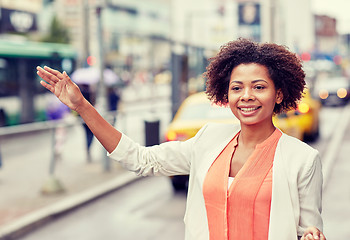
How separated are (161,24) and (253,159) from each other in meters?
80.4

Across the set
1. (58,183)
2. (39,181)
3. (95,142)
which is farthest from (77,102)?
(95,142)

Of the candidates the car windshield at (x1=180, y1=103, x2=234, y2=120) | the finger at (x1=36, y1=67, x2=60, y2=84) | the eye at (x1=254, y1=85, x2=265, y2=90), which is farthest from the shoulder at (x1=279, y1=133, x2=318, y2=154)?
the car windshield at (x1=180, y1=103, x2=234, y2=120)

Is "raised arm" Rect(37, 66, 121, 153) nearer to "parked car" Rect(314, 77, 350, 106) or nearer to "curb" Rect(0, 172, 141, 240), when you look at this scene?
"curb" Rect(0, 172, 141, 240)

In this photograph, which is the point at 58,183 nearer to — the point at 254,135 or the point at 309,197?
the point at 254,135

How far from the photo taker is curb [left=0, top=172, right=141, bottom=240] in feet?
21.7

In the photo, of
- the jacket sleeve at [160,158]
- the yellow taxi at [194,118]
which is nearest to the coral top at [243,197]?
the jacket sleeve at [160,158]

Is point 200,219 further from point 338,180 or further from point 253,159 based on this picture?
point 338,180

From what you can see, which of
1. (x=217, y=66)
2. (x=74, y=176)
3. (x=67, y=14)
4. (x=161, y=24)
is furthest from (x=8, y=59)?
(x=161, y=24)

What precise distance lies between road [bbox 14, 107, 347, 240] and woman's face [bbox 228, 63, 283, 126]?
4.27 metres

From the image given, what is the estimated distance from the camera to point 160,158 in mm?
2588

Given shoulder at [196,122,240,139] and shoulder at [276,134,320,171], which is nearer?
shoulder at [276,134,320,171]

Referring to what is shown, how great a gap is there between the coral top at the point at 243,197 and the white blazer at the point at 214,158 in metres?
0.03

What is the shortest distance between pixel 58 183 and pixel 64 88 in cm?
648

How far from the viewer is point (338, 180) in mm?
10031
